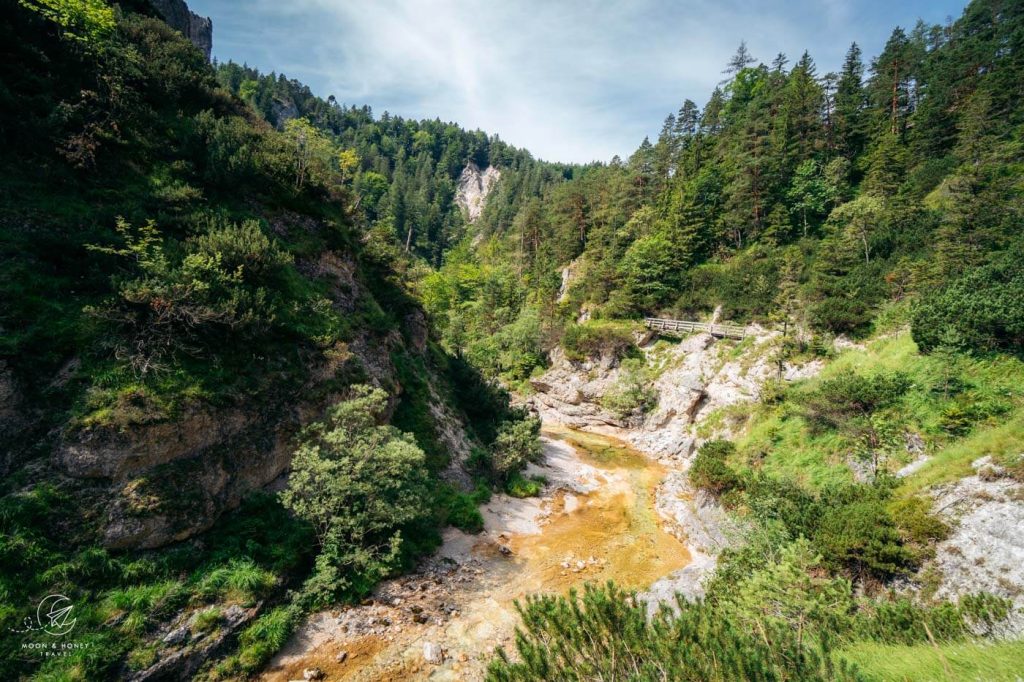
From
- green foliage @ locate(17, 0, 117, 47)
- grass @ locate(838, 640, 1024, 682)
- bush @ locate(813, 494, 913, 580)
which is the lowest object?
bush @ locate(813, 494, 913, 580)

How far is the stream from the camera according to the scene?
10375 mm

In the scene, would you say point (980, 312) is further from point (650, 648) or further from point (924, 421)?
point (650, 648)

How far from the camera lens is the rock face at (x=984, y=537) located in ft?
28.5

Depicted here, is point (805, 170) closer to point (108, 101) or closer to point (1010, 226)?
point (1010, 226)

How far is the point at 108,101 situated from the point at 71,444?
14328 mm

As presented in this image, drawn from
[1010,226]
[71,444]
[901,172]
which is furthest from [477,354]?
[901,172]

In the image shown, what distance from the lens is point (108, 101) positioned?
1530 cm

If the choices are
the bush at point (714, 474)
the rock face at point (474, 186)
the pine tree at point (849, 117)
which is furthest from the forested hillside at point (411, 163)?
the pine tree at point (849, 117)

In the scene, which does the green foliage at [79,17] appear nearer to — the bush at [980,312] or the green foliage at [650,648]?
the green foliage at [650,648]

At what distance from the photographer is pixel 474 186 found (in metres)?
134

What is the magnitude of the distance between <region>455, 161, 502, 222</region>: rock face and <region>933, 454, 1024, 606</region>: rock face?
409ft

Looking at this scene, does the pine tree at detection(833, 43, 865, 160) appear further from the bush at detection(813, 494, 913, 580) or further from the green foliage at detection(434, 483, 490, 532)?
the green foliage at detection(434, 483, 490, 532)

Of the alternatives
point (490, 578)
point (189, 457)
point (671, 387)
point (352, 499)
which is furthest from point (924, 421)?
point (189, 457)

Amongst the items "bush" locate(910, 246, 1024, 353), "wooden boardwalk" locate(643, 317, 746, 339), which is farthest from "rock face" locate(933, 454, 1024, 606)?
"wooden boardwalk" locate(643, 317, 746, 339)
